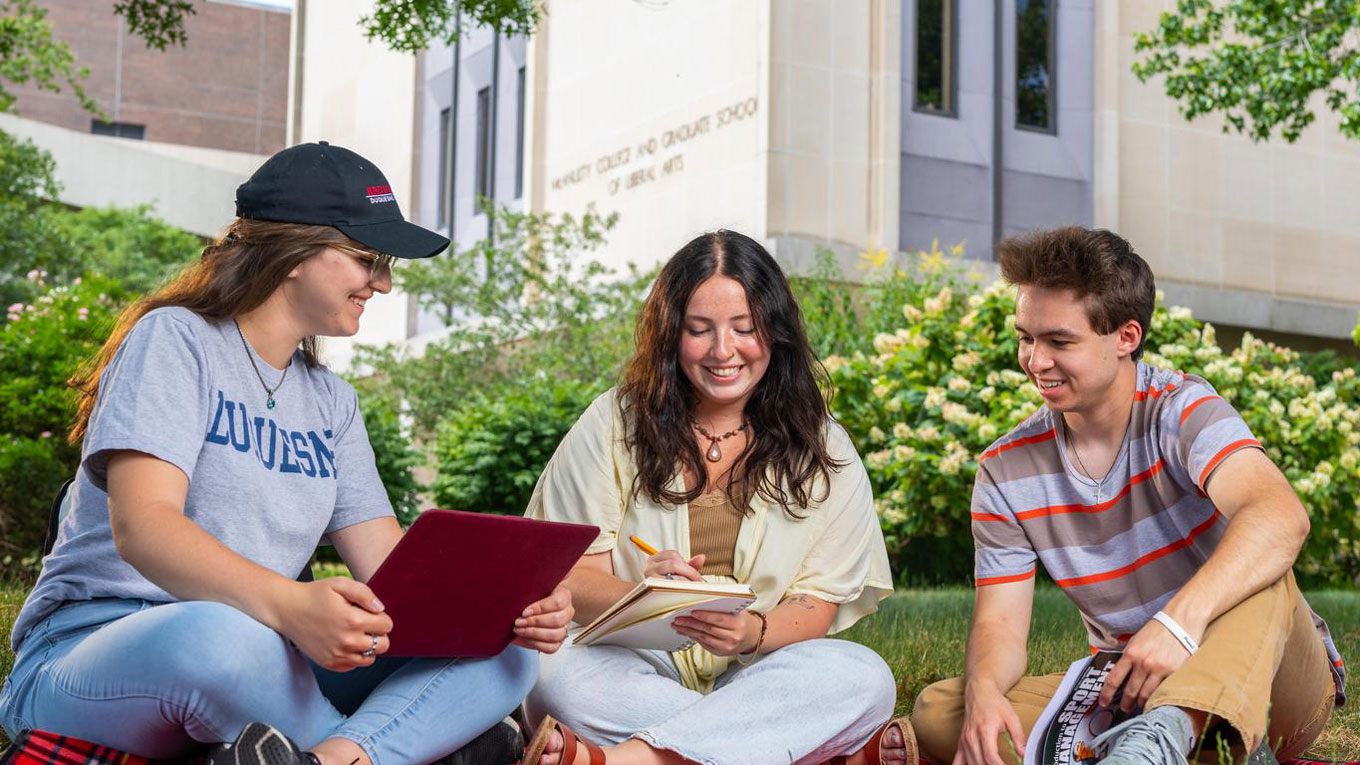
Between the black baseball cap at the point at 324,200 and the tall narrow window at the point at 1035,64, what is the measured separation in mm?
14323

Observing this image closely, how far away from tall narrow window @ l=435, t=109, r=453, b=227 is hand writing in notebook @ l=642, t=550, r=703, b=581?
60.4 ft

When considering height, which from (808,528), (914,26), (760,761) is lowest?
(760,761)

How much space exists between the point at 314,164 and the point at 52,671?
3.95 feet

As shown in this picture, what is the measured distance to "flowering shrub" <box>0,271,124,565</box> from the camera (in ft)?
28.1

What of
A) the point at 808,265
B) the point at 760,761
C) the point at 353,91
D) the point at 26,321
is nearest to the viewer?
the point at 760,761

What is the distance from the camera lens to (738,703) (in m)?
3.37

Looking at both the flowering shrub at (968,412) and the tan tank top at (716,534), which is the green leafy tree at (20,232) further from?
the tan tank top at (716,534)

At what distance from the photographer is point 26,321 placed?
9094mm

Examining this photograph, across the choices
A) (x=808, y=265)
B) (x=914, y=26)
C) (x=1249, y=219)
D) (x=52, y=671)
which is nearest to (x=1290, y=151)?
(x=1249, y=219)

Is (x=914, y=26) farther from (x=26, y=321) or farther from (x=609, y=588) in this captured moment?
(x=609, y=588)

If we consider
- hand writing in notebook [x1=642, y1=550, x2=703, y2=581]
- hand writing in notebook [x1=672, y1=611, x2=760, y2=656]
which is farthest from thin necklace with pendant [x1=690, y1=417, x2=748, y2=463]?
hand writing in notebook [x1=672, y1=611, x2=760, y2=656]

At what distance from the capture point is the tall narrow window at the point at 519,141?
63.7ft

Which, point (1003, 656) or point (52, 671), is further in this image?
point (1003, 656)

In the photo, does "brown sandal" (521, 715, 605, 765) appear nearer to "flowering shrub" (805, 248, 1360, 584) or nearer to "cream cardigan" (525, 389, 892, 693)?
"cream cardigan" (525, 389, 892, 693)
